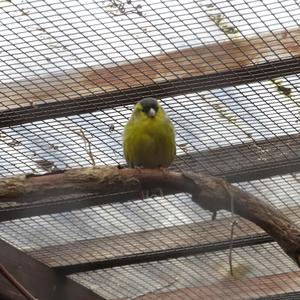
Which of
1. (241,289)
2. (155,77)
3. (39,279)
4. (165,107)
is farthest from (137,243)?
(155,77)

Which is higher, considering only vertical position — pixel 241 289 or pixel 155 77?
pixel 155 77

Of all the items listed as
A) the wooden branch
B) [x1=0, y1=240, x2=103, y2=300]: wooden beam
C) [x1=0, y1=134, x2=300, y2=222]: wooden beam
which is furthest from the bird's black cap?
[x1=0, y1=240, x2=103, y2=300]: wooden beam

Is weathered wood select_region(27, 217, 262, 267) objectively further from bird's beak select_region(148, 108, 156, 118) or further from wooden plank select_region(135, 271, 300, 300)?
bird's beak select_region(148, 108, 156, 118)

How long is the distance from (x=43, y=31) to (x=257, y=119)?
34.5 inches

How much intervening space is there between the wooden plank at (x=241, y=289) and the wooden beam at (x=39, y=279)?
13.3 inches

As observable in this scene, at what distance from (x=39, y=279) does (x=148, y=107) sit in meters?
0.91

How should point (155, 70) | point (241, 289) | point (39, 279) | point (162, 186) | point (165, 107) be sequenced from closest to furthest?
point (162, 186), point (155, 70), point (165, 107), point (39, 279), point (241, 289)

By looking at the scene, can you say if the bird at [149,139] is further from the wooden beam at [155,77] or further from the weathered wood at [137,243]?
the weathered wood at [137,243]

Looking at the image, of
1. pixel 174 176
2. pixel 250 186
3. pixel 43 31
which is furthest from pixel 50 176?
pixel 250 186

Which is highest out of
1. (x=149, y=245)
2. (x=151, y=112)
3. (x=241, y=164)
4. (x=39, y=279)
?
(x=151, y=112)

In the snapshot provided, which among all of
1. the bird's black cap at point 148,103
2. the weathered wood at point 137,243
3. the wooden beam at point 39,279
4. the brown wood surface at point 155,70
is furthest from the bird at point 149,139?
the wooden beam at point 39,279

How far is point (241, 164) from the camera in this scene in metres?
2.91

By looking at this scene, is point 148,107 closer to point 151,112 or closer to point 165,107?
point 151,112

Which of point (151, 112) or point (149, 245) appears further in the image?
point (149, 245)
